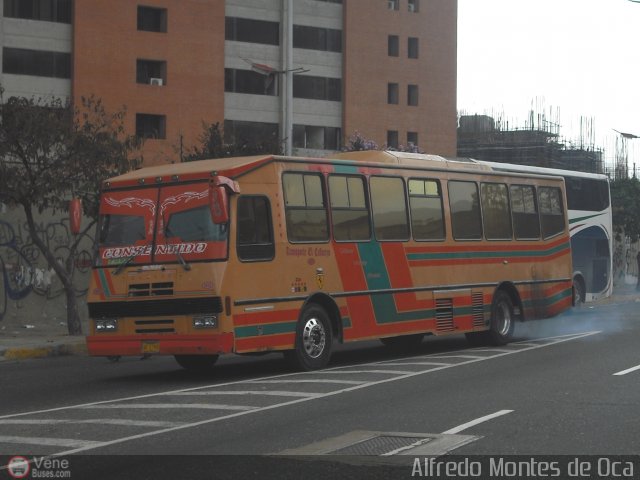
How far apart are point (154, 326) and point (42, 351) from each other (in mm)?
5732

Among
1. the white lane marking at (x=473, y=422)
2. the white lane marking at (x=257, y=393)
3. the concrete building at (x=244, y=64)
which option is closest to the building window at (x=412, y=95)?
the concrete building at (x=244, y=64)

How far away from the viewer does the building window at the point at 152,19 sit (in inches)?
2429

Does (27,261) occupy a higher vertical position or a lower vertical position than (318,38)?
lower

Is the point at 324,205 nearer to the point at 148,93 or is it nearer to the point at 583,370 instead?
the point at 583,370

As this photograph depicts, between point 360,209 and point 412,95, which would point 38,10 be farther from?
point 360,209

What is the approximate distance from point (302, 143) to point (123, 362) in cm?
5171

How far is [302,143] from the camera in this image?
69.1 m

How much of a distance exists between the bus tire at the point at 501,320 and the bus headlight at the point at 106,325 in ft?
23.7

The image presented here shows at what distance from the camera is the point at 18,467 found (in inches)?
320

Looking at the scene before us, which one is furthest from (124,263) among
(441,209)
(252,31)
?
(252,31)

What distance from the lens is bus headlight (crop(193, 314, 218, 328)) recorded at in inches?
552

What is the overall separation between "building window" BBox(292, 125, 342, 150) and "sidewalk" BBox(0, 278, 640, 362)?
143 feet

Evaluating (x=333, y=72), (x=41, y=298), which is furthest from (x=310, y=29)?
(x=41, y=298)

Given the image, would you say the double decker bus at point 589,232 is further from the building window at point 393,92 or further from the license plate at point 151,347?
the building window at point 393,92
